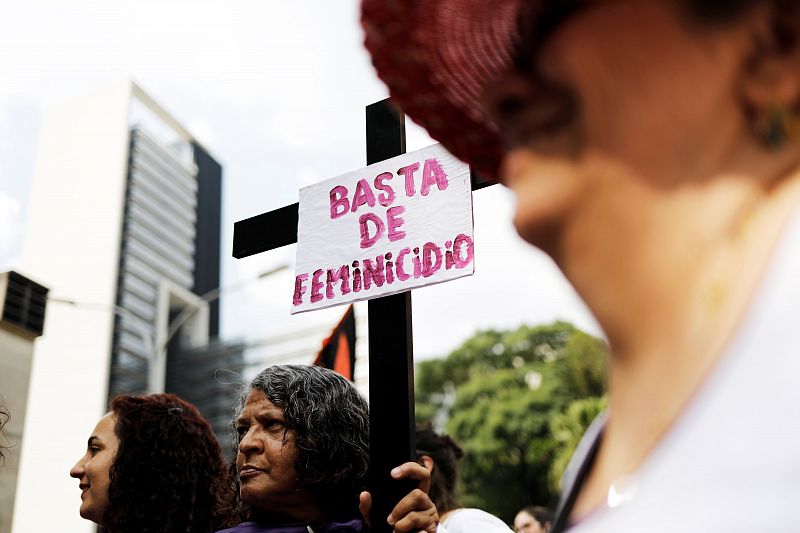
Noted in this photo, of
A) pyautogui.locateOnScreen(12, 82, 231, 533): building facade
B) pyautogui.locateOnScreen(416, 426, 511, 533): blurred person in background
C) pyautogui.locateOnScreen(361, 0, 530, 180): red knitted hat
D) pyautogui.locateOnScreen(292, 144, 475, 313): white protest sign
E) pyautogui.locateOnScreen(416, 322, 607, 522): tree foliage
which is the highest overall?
pyautogui.locateOnScreen(12, 82, 231, 533): building facade

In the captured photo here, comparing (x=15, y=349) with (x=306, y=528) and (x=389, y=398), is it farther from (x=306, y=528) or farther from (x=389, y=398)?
(x=389, y=398)

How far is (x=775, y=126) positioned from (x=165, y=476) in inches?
107

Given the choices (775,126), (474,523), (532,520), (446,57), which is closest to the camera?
(775,126)

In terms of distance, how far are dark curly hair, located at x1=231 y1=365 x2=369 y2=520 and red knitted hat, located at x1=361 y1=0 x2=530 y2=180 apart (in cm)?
178

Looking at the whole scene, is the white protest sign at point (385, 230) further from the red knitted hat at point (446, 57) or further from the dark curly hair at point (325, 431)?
the red knitted hat at point (446, 57)

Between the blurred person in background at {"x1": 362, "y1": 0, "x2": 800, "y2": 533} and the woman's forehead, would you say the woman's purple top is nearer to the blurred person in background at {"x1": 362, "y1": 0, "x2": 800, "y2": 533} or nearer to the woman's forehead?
the woman's forehead

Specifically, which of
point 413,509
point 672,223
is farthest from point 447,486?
point 672,223

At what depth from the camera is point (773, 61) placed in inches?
25.0

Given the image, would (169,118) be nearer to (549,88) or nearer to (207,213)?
(207,213)

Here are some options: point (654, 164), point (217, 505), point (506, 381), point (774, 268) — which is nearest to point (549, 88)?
point (654, 164)

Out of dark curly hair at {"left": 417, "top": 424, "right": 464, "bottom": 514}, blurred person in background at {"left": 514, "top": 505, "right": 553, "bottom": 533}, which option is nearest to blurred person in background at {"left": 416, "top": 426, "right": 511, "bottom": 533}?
dark curly hair at {"left": 417, "top": 424, "right": 464, "bottom": 514}

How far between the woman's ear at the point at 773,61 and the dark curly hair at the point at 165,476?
2.68 metres

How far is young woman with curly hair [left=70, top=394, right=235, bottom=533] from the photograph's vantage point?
2930 millimetres

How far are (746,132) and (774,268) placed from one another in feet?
0.43
